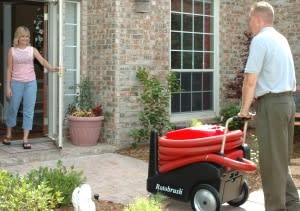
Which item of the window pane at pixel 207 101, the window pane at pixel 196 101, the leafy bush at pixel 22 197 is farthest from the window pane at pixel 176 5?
the leafy bush at pixel 22 197

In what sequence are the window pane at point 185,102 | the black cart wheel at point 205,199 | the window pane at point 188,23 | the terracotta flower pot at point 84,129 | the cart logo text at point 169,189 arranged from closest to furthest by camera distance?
the black cart wheel at point 205,199 < the cart logo text at point 169,189 < the terracotta flower pot at point 84,129 < the window pane at point 188,23 < the window pane at point 185,102

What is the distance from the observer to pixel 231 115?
10.6 m

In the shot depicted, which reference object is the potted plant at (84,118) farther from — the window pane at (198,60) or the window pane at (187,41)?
the window pane at (198,60)

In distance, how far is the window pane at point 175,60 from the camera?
396 inches

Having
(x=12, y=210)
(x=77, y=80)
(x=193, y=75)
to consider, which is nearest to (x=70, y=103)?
(x=77, y=80)

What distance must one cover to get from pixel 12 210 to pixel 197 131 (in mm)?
2127

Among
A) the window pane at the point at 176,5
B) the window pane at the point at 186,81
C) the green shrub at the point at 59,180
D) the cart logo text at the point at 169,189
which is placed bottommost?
the cart logo text at the point at 169,189

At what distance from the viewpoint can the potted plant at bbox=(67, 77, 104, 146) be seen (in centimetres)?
852

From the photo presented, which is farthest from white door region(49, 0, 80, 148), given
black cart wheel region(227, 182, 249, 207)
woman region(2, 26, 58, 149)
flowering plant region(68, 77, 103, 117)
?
black cart wheel region(227, 182, 249, 207)

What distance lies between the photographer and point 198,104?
1081 cm

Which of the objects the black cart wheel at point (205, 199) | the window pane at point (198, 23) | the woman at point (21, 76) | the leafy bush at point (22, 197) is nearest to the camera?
the leafy bush at point (22, 197)

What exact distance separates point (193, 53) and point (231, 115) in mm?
1472

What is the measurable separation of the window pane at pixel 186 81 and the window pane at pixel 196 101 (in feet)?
0.86

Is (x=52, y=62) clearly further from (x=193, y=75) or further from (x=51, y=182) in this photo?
(x=51, y=182)
